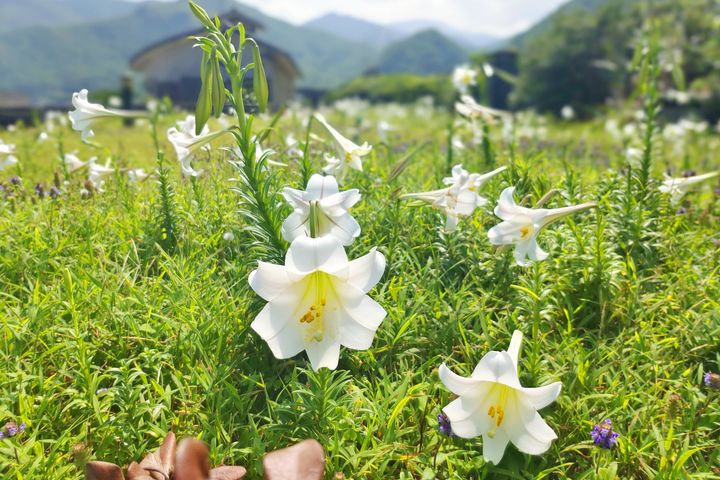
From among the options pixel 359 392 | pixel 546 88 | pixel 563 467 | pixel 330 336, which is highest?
pixel 330 336

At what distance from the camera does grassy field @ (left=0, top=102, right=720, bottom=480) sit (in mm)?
1604

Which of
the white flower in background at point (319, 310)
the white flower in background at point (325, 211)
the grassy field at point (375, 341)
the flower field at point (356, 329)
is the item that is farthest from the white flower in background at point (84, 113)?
the white flower in background at point (319, 310)

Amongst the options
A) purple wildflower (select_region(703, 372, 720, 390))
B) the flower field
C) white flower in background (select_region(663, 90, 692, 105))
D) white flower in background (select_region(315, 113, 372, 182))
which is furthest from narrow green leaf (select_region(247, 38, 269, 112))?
white flower in background (select_region(663, 90, 692, 105))

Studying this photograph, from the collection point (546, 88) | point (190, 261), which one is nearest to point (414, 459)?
point (190, 261)

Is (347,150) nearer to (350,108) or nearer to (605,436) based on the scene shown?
(605,436)

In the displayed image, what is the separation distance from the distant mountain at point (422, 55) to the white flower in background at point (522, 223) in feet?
609

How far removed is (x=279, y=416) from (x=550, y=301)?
119 cm

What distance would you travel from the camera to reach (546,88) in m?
21.2

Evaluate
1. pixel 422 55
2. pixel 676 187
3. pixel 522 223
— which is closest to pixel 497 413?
pixel 522 223

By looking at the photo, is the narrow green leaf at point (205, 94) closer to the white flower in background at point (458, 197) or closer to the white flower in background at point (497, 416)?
the white flower in background at point (458, 197)

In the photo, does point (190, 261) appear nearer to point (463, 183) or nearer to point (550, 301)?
point (463, 183)

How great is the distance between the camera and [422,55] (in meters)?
184

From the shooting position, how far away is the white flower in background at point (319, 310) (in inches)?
53.2

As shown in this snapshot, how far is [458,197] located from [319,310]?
0.92 m
